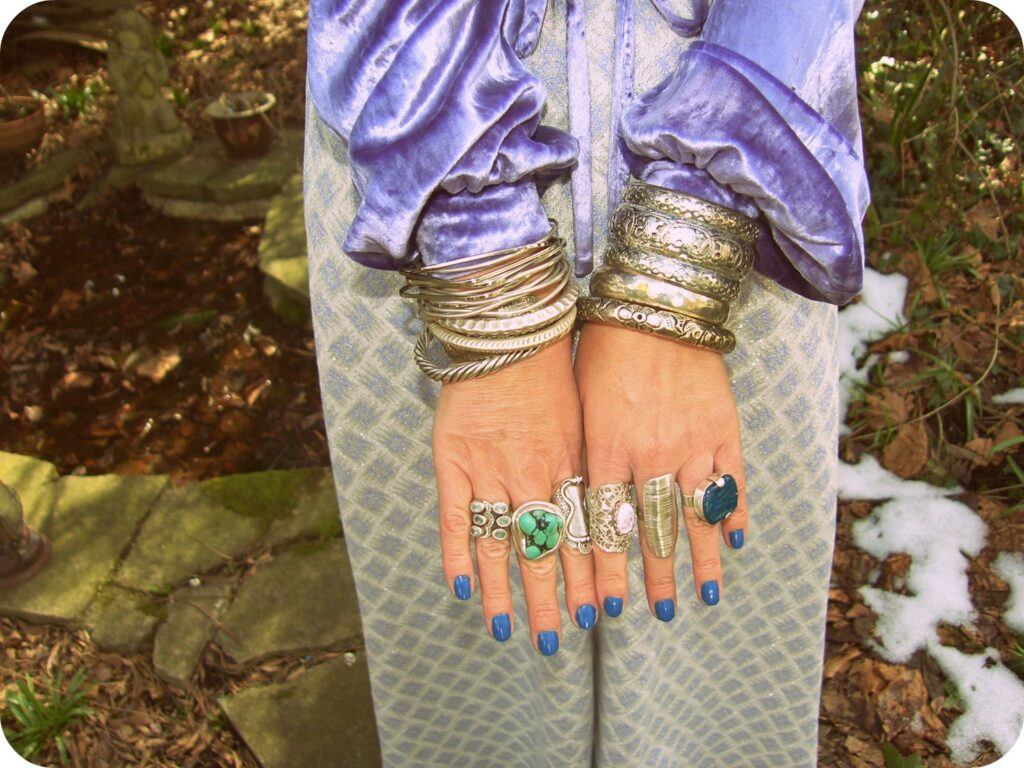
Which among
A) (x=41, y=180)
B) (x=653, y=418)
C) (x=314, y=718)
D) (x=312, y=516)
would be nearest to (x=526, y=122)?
(x=653, y=418)

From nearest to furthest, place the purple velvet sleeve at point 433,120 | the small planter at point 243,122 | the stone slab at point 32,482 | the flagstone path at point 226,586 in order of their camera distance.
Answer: the purple velvet sleeve at point 433,120
the flagstone path at point 226,586
the stone slab at point 32,482
the small planter at point 243,122

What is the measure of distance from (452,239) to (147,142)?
3.83 m

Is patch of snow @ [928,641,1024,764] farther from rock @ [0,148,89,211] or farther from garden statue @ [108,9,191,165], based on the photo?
rock @ [0,148,89,211]

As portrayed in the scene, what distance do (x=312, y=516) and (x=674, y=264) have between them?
5.76 feet

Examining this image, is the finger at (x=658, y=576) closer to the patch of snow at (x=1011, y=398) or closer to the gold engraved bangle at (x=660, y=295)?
the gold engraved bangle at (x=660, y=295)

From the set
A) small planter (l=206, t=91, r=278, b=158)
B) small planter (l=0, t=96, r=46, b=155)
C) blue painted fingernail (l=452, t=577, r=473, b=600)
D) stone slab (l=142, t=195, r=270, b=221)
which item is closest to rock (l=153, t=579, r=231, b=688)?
blue painted fingernail (l=452, t=577, r=473, b=600)

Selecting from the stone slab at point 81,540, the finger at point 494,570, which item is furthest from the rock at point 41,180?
the finger at point 494,570

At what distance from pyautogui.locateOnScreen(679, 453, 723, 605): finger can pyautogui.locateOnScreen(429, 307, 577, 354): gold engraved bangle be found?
186 mm

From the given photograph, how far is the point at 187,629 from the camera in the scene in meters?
2.12

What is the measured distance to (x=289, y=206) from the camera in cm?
346

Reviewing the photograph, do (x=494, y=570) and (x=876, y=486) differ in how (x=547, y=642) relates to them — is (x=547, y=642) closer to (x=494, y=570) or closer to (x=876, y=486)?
(x=494, y=570)

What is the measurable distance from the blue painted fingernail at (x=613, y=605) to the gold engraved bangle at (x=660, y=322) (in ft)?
0.91

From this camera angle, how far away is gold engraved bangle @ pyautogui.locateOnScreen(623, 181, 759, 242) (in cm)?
79

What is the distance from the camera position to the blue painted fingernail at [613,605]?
0.87 m
